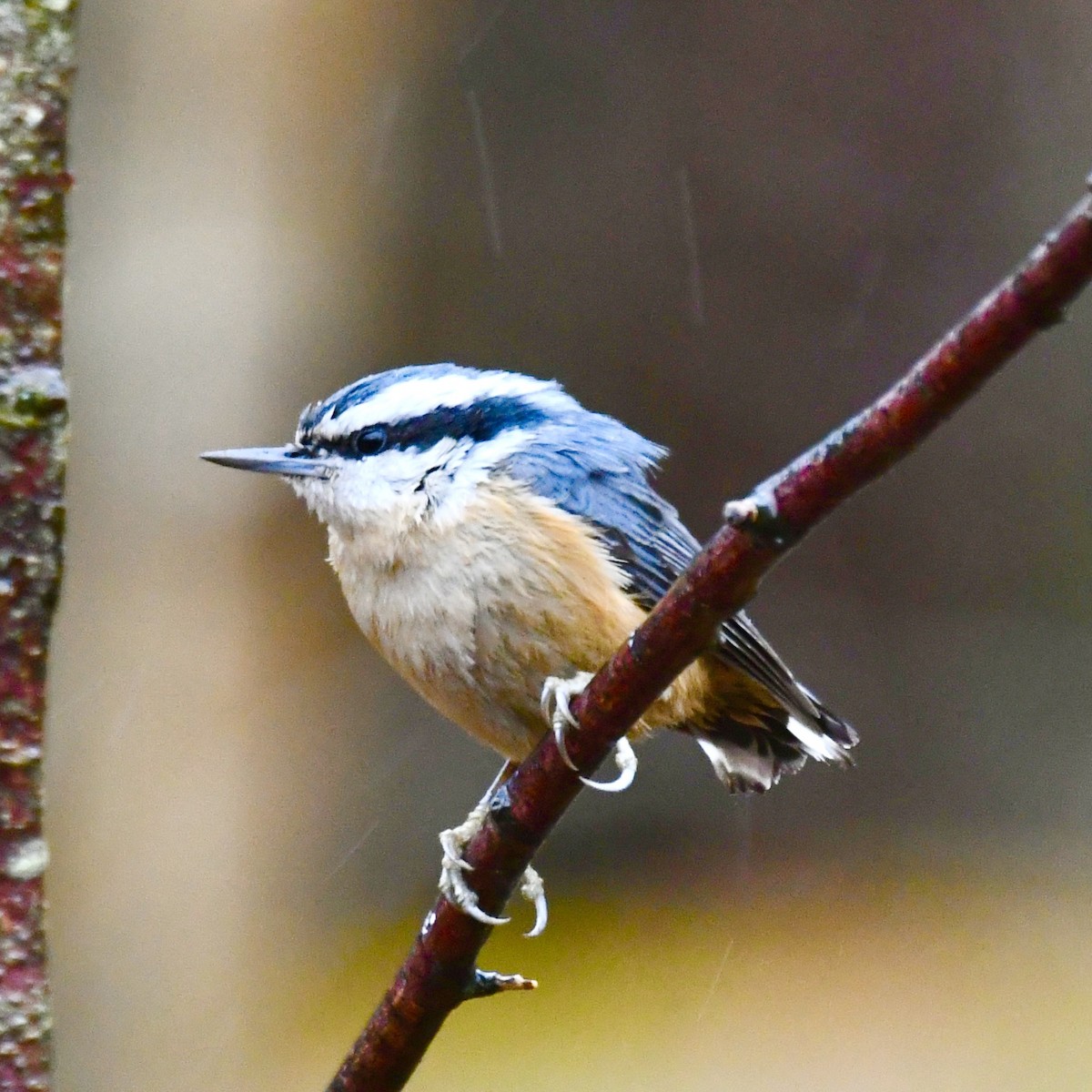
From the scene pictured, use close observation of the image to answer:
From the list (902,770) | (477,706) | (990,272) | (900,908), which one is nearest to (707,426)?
(990,272)

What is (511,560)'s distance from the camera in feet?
7.14

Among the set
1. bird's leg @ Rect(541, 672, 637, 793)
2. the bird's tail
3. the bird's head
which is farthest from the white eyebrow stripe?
the bird's tail

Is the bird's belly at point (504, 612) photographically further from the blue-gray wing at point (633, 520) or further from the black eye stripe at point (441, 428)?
the black eye stripe at point (441, 428)

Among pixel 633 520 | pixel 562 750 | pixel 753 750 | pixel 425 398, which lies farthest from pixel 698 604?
pixel 753 750

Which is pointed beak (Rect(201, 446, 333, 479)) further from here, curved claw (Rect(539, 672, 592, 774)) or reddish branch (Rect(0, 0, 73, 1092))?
reddish branch (Rect(0, 0, 73, 1092))

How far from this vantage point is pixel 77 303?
4.73 metres

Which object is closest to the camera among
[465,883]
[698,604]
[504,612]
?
[698,604]

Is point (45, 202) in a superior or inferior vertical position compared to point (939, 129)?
inferior

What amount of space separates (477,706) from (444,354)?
3.13 m

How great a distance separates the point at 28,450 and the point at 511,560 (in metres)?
0.79

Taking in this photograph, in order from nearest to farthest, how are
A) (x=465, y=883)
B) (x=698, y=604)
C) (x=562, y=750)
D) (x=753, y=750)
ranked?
1. (x=698, y=604)
2. (x=562, y=750)
3. (x=465, y=883)
4. (x=753, y=750)

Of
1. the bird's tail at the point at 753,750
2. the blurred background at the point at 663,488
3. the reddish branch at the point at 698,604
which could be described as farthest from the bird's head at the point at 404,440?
the blurred background at the point at 663,488

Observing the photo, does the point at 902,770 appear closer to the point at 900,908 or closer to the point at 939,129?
the point at 900,908

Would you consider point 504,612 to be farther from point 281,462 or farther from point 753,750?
point 753,750
